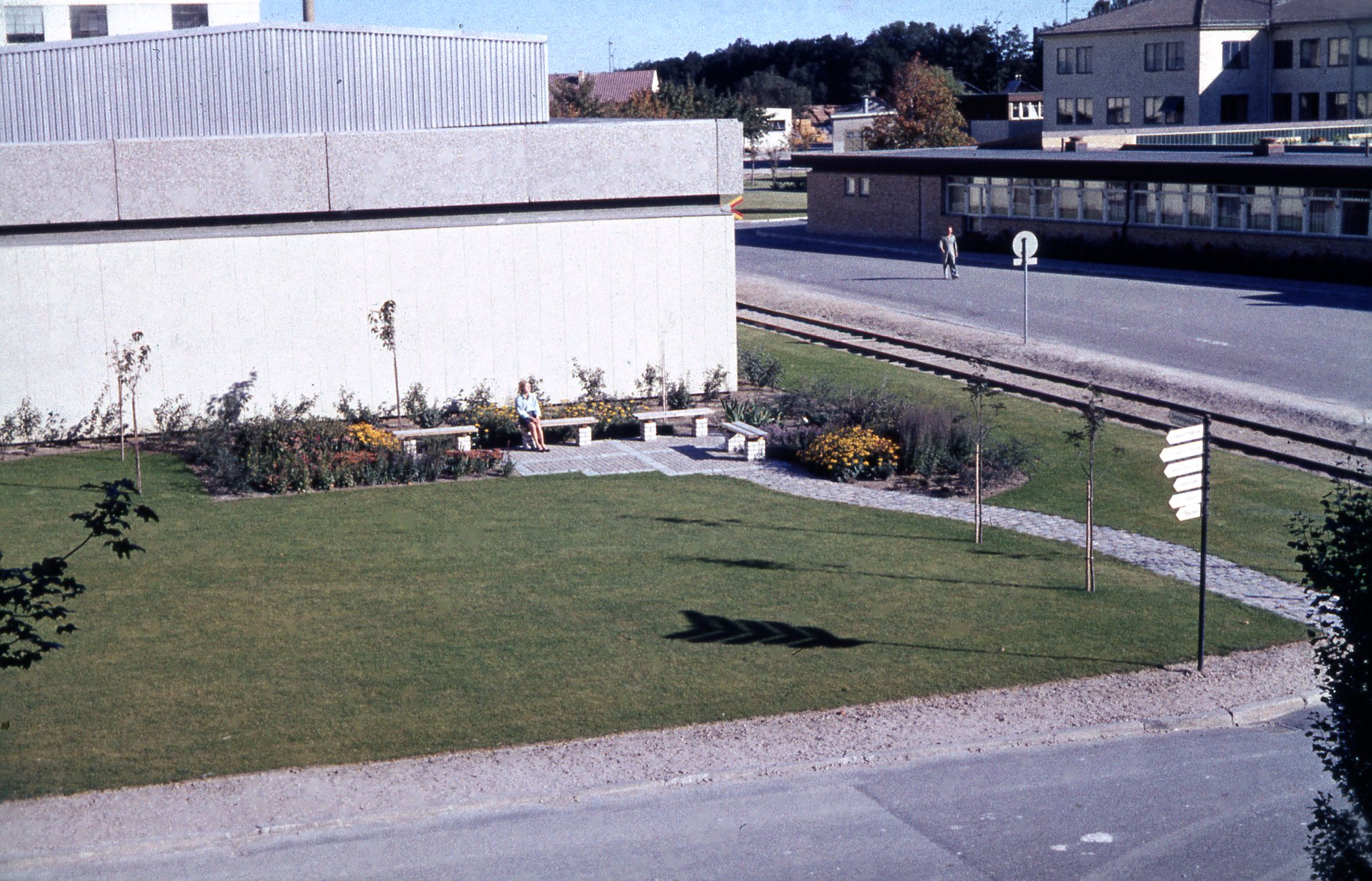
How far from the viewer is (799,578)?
14.1 meters

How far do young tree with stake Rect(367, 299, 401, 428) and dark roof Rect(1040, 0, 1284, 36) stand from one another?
57.0 metres

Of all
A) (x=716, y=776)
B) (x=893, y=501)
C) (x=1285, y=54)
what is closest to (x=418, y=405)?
(x=893, y=501)

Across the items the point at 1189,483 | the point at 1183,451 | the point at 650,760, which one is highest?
the point at 1183,451

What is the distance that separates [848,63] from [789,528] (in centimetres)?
11271

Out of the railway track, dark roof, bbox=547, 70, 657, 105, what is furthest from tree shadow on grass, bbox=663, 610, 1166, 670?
dark roof, bbox=547, 70, 657, 105

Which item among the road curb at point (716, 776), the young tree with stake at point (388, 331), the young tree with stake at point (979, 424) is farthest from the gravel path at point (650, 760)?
the young tree with stake at point (388, 331)

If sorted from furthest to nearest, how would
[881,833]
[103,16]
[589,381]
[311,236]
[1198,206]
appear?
[103,16] → [1198,206] → [589,381] → [311,236] → [881,833]

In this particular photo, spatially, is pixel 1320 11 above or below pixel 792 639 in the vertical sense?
above

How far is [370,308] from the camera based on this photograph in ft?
73.9

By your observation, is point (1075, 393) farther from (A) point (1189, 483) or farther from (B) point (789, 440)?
(A) point (1189, 483)

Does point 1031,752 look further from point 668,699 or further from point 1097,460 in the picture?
point 1097,460

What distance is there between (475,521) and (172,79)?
14.2 meters

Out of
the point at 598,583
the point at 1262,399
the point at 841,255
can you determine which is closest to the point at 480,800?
the point at 598,583

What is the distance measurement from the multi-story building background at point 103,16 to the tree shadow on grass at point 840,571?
140 ft
